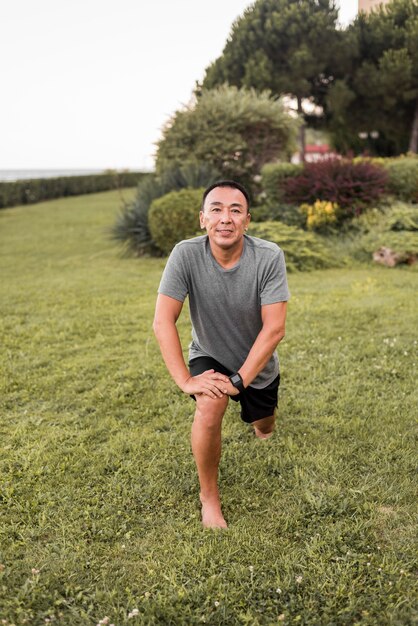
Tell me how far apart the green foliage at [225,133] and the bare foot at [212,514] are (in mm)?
10678

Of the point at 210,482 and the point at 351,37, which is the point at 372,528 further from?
the point at 351,37

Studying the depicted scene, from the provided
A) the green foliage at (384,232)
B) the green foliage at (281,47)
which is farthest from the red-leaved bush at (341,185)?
the green foliage at (281,47)

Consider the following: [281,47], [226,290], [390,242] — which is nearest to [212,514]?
[226,290]

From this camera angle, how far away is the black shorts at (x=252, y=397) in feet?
9.73

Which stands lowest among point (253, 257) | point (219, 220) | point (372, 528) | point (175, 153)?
point (372, 528)

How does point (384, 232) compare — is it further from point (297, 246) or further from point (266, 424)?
point (266, 424)

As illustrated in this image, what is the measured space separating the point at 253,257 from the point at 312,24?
27.7m

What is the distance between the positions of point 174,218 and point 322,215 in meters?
2.81

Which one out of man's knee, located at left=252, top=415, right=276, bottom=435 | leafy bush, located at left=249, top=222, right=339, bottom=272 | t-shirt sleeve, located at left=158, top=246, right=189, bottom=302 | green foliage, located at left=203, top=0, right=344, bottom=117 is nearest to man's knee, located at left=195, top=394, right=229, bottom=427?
t-shirt sleeve, located at left=158, top=246, right=189, bottom=302

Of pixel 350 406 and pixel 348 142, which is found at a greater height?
pixel 348 142

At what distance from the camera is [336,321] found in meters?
5.95

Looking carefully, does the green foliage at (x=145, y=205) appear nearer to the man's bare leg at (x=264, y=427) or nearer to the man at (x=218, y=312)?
the man's bare leg at (x=264, y=427)

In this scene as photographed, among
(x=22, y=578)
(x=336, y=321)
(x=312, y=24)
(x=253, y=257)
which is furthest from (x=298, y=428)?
(x=312, y=24)

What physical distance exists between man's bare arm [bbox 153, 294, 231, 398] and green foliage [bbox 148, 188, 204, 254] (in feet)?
23.1
